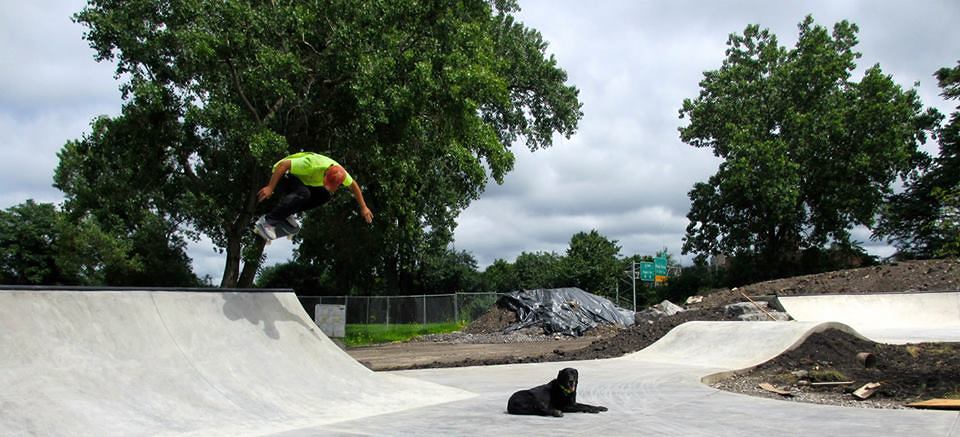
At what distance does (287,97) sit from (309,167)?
10.7 meters

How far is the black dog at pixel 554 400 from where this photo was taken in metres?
6.42

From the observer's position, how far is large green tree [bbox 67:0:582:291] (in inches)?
687

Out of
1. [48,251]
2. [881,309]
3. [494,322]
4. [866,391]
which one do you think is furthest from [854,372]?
[48,251]

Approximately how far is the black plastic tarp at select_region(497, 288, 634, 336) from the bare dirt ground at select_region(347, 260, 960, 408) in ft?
1.66

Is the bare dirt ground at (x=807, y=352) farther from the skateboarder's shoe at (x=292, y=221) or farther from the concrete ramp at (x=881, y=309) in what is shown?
the skateboarder's shoe at (x=292, y=221)

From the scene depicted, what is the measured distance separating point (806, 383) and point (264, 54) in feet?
46.0

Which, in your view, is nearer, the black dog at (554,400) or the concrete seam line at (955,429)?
the concrete seam line at (955,429)

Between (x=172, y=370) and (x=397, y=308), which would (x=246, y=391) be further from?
(x=397, y=308)

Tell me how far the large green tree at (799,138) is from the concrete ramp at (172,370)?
3134cm

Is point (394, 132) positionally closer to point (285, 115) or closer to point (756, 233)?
point (285, 115)

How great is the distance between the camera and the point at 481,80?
19031 millimetres

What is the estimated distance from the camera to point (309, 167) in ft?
24.3

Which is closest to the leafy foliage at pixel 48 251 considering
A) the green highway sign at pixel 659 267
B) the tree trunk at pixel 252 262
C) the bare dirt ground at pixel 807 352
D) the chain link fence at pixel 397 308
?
the chain link fence at pixel 397 308

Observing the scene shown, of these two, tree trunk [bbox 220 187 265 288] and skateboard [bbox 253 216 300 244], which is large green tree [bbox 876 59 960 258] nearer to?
tree trunk [bbox 220 187 265 288]
